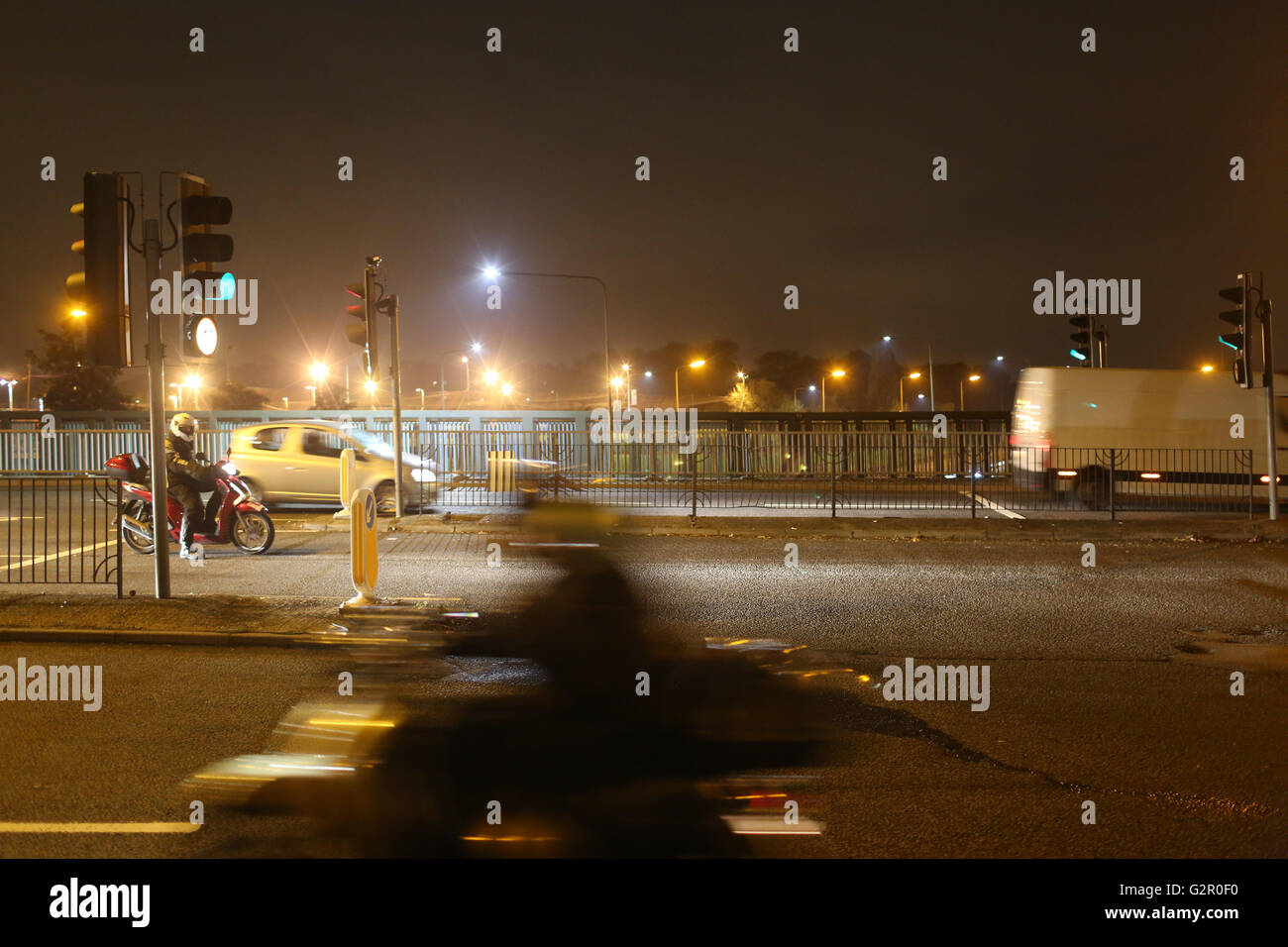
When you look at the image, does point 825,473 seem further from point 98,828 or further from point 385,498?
point 98,828

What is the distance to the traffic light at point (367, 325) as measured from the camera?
15602 millimetres

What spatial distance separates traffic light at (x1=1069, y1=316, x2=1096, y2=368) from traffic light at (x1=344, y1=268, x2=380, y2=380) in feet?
45.1

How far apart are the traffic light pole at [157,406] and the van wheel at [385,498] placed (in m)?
8.38

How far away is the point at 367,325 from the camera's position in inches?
616

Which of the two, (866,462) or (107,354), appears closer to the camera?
(107,354)

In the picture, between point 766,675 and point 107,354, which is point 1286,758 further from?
point 107,354

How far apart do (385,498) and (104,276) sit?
955 centimetres

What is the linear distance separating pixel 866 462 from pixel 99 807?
22319mm

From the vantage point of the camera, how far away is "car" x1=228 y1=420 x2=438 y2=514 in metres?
17.8

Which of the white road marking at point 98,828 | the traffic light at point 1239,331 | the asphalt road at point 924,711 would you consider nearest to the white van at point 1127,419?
the traffic light at point 1239,331

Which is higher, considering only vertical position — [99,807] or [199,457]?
[199,457]

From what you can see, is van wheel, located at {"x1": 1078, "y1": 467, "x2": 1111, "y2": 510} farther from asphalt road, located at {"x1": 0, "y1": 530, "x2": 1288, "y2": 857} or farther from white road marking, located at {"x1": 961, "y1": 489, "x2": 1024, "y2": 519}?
asphalt road, located at {"x1": 0, "y1": 530, "x2": 1288, "y2": 857}

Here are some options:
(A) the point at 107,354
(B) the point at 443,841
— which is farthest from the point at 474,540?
(B) the point at 443,841

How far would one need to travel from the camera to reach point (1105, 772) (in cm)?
532
